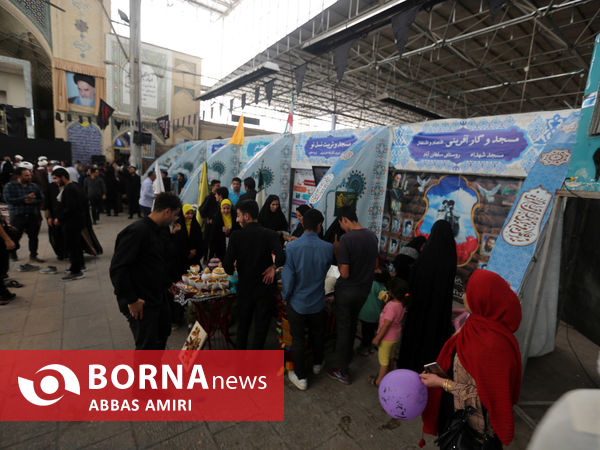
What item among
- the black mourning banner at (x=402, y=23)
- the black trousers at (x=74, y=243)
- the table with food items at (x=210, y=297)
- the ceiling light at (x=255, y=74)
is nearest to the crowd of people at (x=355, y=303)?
the table with food items at (x=210, y=297)

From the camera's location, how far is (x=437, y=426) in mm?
1629

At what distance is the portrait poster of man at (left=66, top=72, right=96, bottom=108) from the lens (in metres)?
12.8

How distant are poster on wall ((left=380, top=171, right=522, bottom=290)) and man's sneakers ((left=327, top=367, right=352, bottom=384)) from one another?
2.41 m

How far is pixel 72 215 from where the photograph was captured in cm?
437

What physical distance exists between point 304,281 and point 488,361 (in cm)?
135

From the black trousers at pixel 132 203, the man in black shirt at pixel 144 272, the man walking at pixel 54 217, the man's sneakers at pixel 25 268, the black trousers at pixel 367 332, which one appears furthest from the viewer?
the black trousers at pixel 132 203

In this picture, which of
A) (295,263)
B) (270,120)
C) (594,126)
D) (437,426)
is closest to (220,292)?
(295,263)

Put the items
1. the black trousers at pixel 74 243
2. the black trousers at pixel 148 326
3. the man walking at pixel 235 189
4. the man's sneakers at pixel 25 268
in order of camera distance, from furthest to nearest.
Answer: the man walking at pixel 235 189, the man's sneakers at pixel 25 268, the black trousers at pixel 74 243, the black trousers at pixel 148 326

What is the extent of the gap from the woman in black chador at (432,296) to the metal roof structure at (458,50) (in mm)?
4483

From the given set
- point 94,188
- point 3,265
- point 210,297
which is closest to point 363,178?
point 210,297

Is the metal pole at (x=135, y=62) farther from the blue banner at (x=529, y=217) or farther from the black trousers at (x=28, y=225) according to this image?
the blue banner at (x=529, y=217)

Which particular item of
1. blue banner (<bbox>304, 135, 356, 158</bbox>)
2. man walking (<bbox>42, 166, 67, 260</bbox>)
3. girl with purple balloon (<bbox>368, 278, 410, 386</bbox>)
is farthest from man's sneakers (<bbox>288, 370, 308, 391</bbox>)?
man walking (<bbox>42, 166, 67, 260</bbox>)

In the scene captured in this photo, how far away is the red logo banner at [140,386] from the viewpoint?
215 centimetres

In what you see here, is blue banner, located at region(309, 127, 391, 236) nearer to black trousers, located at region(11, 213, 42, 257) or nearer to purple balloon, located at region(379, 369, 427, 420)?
purple balloon, located at region(379, 369, 427, 420)
